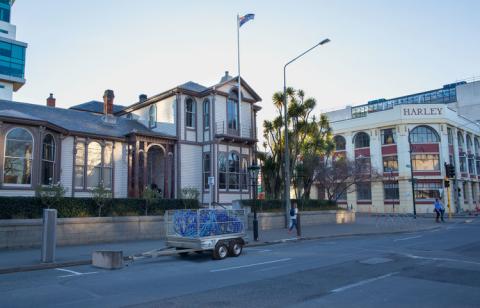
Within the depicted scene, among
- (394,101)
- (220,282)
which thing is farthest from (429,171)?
(220,282)

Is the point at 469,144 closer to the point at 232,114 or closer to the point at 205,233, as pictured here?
the point at 232,114

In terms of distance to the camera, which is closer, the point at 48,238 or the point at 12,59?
the point at 48,238

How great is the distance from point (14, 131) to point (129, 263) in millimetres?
11876

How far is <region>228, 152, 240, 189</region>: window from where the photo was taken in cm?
2837

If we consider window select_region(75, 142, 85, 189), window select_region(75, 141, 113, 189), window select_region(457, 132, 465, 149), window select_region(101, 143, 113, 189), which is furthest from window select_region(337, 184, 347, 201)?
window select_region(75, 142, 85, 189)

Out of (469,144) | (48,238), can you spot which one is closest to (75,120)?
(48,238)

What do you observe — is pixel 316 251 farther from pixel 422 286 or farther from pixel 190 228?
pixel 422 286

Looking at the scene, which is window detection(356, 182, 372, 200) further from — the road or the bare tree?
the road

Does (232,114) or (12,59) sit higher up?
(12,59)

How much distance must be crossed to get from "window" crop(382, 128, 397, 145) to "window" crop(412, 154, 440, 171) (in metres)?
3.32

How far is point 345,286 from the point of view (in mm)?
8695

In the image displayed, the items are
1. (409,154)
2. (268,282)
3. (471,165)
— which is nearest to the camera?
(268,282)

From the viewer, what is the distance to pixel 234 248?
14.0 meters

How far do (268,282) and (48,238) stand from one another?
7452 mm
